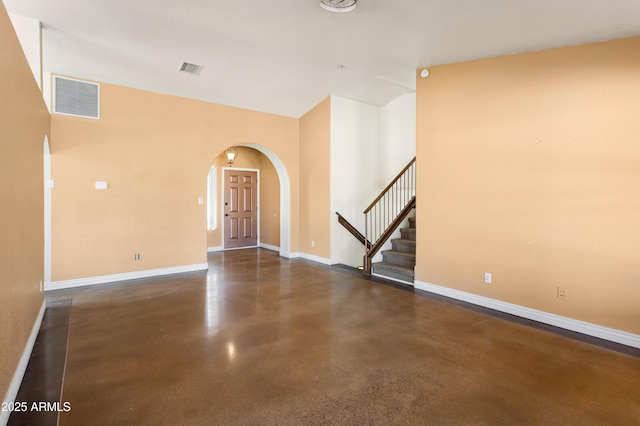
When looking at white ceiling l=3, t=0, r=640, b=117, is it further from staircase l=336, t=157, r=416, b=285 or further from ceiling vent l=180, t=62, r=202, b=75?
staircase l=336, t=157, r=416, b=285

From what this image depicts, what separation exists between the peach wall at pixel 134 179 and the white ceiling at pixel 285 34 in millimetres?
563

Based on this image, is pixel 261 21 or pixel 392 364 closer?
pixel 392 364

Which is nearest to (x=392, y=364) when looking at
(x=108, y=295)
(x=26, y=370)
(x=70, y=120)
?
(x=26, y=370)

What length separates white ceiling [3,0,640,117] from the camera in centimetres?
302

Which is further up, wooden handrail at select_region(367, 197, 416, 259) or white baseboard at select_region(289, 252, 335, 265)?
wooden handrail at select_region(367, 197, 416, 259)

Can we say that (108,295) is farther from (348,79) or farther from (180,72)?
(348,79)

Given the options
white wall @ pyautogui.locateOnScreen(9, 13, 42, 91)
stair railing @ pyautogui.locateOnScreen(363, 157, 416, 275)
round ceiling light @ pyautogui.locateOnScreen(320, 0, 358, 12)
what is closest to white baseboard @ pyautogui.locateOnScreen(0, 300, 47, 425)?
white wall @ pyautogui.locateOnScreen(9, 13, 42, 91)

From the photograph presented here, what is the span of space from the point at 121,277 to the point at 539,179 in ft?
19.9

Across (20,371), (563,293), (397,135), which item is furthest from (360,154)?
(20,371)

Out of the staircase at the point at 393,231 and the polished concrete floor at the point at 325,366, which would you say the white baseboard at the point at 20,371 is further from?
the staircase at the point at 393,231

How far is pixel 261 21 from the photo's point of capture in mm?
3547

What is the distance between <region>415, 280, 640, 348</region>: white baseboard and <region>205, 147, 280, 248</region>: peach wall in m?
4.94

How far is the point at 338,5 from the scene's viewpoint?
3.13 m

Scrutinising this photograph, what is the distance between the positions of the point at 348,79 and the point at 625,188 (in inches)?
160
